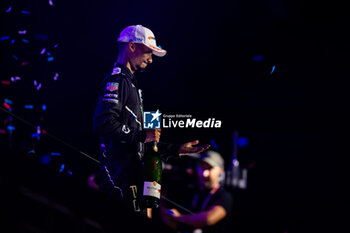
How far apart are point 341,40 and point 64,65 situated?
3.07m

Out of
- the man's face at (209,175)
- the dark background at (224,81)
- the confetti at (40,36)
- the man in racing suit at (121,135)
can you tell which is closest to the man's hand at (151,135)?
the man in racing suit at (121,135)

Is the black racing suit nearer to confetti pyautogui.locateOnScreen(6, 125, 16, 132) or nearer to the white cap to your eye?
the white cap

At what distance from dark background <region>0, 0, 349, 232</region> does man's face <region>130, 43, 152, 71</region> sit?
25.4 inches

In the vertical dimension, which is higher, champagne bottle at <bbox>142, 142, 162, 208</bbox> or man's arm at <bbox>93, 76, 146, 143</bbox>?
man's arm at <bbox>93, 76, 146, 143</bbox>

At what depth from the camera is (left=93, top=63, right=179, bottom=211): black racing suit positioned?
214 cm

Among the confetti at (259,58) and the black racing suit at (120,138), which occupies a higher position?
the confetti at (259,58)

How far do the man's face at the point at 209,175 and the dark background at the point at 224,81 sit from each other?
0.98ft

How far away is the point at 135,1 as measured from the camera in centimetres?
325

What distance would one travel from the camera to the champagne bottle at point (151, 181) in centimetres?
225

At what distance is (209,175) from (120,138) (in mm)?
1198

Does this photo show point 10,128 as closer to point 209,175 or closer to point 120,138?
point 120,138

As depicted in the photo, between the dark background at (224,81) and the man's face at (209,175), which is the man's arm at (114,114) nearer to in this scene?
the dark background at (224,81)

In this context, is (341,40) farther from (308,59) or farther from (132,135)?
(132,135)

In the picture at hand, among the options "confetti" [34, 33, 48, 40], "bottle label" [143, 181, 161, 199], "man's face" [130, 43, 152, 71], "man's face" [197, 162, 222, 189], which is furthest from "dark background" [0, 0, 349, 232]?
"man's face" [130, 43, 152, 71]
